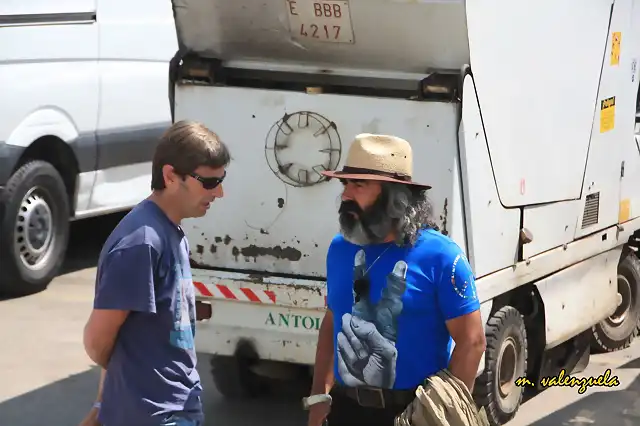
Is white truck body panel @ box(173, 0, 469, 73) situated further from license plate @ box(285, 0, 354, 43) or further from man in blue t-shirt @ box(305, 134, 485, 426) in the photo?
man in blue t-shirt @ box(305, 134, 485, 426)

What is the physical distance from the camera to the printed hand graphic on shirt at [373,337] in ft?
12.2

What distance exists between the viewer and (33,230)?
891 cm

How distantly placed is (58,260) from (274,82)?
153 inches

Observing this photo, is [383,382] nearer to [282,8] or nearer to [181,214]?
[181,214]

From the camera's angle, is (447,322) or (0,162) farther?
(0,162)

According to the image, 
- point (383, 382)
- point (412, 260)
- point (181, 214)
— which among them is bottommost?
point (383, 382)

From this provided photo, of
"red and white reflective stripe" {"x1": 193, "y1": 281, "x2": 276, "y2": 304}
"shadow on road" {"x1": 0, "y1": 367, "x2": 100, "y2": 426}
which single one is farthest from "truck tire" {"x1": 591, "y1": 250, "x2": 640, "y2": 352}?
"shadow on road" {"x1": 0, "y1": 367, "x2": 100, "y2": 426}

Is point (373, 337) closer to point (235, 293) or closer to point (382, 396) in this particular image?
point (382, 396)

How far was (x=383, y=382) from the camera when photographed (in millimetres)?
3807

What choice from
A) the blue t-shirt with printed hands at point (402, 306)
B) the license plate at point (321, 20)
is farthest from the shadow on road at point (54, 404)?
the blue t-shirt with printed hands at point (402, 306)

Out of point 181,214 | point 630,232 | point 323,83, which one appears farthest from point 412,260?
point 630,232

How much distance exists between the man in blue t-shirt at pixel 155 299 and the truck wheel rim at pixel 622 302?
218 inches

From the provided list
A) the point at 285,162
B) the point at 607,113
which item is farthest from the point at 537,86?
the point at 285,162

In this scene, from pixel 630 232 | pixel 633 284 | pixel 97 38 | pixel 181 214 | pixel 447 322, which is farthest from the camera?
pixel 97 38
